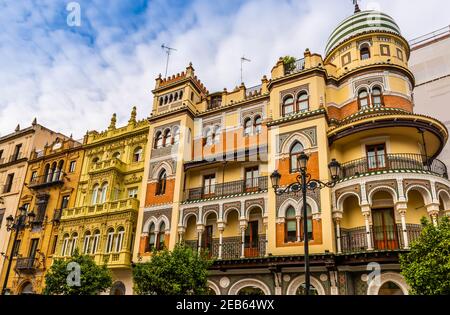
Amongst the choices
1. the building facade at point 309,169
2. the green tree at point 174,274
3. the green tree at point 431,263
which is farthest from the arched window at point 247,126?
the green tree at point 431,263

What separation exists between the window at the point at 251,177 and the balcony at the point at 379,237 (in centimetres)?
602

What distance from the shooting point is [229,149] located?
24.0 meters

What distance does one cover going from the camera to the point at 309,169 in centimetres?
1939

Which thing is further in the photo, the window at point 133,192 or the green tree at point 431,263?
the window at point 133,192

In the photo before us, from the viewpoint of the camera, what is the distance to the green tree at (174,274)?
1633 centimetres

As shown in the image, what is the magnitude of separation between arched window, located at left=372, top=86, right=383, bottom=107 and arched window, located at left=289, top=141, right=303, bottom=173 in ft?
15.6

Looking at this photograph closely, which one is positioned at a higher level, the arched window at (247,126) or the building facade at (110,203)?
the arched window at (247,126)

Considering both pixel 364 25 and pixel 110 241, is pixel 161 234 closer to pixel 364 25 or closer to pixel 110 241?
pixel 110 241

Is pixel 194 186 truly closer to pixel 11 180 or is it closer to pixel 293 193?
pixel 293 193

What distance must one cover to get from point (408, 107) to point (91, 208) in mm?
21864

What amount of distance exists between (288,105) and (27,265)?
22.7 m

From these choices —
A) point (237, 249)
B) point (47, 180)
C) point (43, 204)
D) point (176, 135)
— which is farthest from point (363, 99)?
point (47, 180)

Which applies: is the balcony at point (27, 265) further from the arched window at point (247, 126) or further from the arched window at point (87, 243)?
the arched window at point (247, 126)
